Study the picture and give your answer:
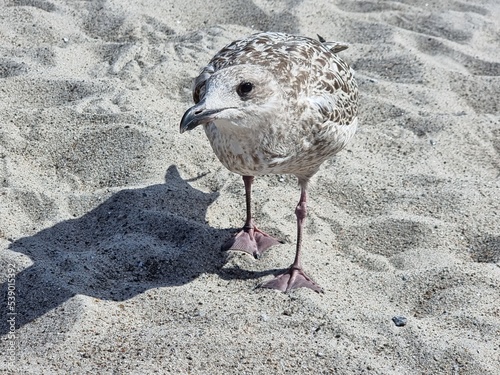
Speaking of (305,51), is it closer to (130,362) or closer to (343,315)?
(343,315)

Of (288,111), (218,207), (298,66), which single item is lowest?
(218,207)

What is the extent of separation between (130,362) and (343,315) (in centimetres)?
123

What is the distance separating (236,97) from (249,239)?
1316 mm

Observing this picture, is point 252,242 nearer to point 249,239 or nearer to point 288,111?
point 249,239

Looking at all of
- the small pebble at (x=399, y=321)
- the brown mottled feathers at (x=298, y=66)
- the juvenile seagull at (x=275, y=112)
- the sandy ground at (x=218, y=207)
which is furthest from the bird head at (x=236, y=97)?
the small pebble at (x=399, y=321)

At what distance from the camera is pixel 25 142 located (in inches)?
224

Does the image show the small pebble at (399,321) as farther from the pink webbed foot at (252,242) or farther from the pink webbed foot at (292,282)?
the pink webbed foot at (252,242)

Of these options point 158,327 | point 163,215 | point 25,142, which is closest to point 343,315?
point 158,327

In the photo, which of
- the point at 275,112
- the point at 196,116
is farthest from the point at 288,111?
the point at 196,116

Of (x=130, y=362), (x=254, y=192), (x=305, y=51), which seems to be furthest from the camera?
(x=254, y=192)

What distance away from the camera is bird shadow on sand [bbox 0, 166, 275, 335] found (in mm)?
4441

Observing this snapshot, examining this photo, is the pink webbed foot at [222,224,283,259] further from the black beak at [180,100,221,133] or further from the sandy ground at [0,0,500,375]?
the black beak at [180,100,221,133]

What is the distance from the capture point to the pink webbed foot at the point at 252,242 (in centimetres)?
497

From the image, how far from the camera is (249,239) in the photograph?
502 cm
